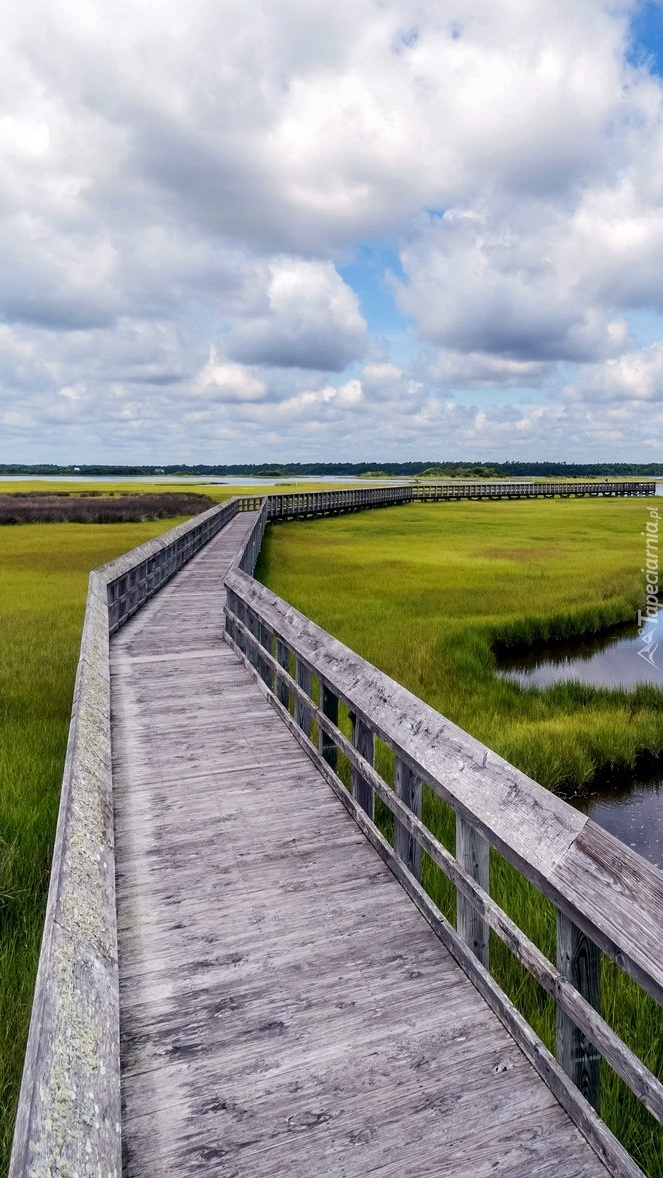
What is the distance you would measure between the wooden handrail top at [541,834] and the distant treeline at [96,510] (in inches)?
1666

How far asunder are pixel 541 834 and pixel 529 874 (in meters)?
0.15

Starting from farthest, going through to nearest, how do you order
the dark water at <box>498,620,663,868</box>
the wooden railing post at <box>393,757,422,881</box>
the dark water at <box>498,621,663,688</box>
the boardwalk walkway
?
the dark water at <box>498,621,663,688</box> < the dark water at <box>498,620,663,868</box> < the wooden railing post at <box>393,757,422,881</box> < the boardwalk walkway

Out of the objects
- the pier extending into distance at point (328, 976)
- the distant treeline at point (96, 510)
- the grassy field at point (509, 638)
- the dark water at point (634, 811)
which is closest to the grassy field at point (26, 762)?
the pier extending into distance at point (328, 976)

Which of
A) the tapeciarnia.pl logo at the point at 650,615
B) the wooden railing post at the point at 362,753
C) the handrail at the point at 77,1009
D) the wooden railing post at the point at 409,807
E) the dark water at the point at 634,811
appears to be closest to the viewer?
the handrail at the point at 77,1009

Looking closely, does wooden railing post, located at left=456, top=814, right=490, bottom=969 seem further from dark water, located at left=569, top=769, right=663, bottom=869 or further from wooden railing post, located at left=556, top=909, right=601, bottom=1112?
dark water, located at left=569, top=769, right=663, bottom=869

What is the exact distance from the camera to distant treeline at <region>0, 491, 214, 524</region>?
143 ft

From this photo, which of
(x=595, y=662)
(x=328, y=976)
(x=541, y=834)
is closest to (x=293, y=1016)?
(x=328, y=976)

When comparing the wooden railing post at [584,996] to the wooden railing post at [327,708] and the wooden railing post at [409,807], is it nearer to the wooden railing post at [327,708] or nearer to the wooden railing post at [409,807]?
the wooden railing post at [409,807]

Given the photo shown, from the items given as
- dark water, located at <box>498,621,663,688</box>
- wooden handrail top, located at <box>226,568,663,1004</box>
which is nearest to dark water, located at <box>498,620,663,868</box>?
dark water, located at <box>498,621,663,688</box>

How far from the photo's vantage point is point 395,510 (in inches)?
2301

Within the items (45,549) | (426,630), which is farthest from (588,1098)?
(45,549)

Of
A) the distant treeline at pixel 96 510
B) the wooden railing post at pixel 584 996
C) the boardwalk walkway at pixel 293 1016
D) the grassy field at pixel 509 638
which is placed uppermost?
the distant treeline at pixel 96 510

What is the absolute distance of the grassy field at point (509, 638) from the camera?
376cm

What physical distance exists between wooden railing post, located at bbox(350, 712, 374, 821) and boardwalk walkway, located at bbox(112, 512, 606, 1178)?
0.62 ft
